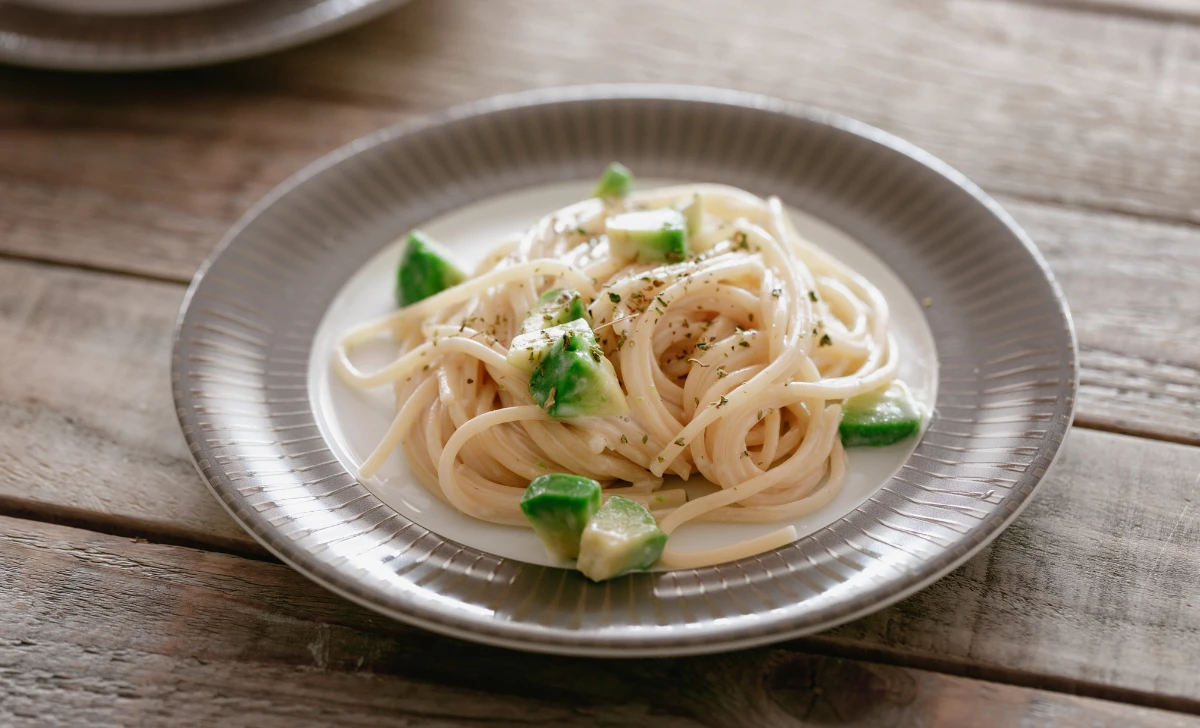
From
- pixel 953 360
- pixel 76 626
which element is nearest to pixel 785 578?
pixel 953 360

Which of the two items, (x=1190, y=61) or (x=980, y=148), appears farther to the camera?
(x=1190, y=61)

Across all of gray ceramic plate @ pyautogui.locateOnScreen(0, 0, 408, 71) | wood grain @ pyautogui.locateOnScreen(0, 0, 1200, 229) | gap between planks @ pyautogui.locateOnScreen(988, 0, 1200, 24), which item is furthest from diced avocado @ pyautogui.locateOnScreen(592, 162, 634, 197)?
gap between planks @ pyautogui.locateOnScreen(988, 0, 1200, 24)

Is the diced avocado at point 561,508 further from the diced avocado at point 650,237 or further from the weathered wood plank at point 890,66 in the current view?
the weathered wood plank at point 890,66

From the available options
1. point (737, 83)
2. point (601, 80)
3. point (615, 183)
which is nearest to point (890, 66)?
point (737, 83)

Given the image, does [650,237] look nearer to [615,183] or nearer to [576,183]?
[615,183]

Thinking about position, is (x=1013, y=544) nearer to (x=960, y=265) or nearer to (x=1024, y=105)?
(x=960, y=265)

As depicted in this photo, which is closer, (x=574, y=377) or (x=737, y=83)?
(x=574, y=377)

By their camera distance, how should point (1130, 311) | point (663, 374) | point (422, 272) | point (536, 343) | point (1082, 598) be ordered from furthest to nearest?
point (1130, 311), point (422, 272), point (663, 374), point (536, 343), point (1082, 598)
